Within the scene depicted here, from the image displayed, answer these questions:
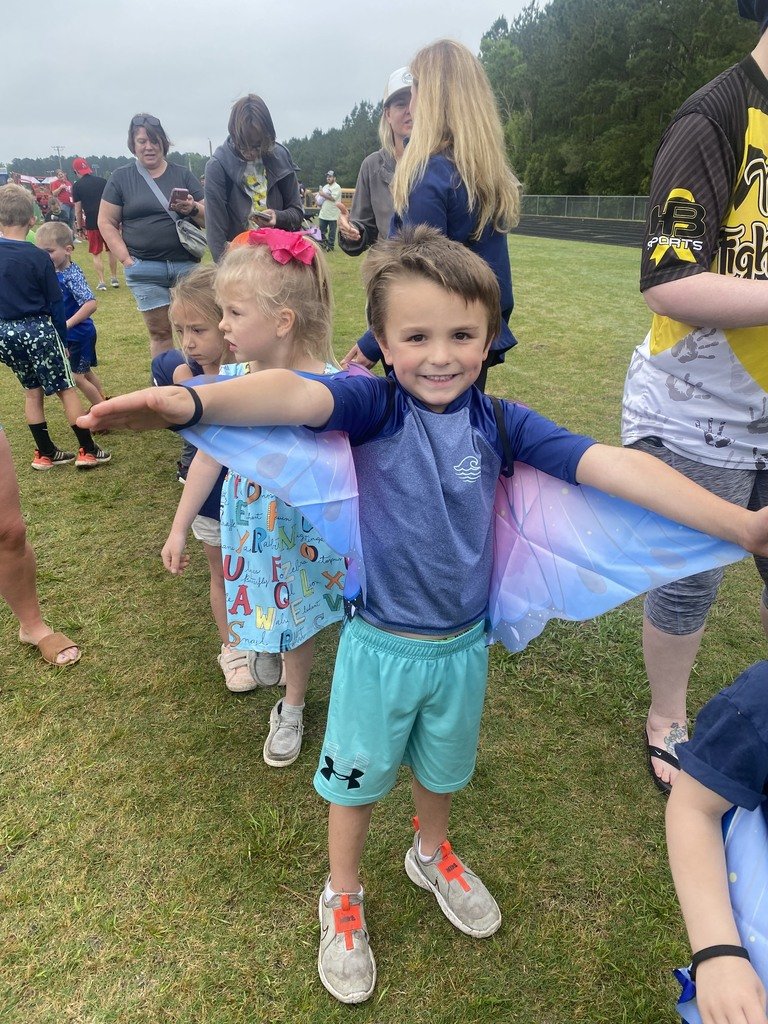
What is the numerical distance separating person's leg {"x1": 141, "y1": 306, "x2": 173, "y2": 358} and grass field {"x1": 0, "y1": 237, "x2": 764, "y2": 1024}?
2151mm

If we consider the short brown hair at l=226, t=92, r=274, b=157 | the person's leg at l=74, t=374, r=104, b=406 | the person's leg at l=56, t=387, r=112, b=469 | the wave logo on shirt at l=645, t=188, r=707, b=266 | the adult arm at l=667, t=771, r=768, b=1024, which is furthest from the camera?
the person's leg at l=74, t=374, r=104, b=406

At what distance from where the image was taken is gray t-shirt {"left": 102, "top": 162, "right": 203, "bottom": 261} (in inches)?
180

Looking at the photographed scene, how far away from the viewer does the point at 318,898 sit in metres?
1.90

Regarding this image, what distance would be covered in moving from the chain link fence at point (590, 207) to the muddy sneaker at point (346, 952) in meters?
31.3

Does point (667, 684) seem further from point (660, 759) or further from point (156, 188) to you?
point (156, 188)

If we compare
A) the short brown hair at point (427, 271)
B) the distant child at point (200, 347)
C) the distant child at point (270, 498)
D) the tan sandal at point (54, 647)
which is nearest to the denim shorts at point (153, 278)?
the distant child at point (200, 347)

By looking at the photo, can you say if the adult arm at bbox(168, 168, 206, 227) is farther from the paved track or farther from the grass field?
the paved track

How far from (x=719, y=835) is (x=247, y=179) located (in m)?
4.02

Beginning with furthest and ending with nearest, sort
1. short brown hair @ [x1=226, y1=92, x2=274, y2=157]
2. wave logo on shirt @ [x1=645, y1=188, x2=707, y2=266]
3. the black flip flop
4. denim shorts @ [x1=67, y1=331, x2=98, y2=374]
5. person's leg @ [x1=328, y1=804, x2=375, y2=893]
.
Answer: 1. denim shorts @ [x1=67, y1=331, x2=98, y2=374]
2. short brown hair @ [x1=226, y1=92, x2=274, y2=157]
3. the black flip flop
4. person's leg @ [x1=328, y1=804, x2=375, y2=893]
5. wave logo on shirt @ [x1=645, y1=188, x2=707, y2=266]

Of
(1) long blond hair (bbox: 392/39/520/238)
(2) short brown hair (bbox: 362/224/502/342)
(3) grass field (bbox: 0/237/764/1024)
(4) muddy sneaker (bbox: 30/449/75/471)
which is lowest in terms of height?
(3) grass field (bbox: 0/237/764/1024)

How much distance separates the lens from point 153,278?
15.5 feet

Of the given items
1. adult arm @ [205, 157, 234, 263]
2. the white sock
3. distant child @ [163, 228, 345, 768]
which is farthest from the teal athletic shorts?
adult arm @ [205, 157, 234, 263]

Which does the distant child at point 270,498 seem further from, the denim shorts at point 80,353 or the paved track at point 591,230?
the paved track at point 591,230

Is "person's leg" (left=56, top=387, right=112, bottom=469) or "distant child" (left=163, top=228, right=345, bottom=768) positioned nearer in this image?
"distant child" (left=163, top=228, right=345, bottom=768)
